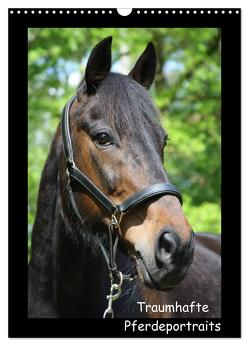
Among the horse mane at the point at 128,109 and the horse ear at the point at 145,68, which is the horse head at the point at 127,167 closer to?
the horse mane at the point at 128,109

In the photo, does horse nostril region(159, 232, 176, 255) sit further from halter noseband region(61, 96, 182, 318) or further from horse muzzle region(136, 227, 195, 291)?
halter noseband region(61, 96, 182, 318)

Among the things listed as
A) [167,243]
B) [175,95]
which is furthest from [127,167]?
[175,95]

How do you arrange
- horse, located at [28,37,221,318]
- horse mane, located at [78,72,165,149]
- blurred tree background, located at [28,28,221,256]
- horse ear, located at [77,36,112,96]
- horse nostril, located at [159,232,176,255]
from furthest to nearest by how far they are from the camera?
blurred tree background, located at [28,28,221,256] → horse ear, located at [77,36,112,96] → horse mane, located at [78,72,165,149] → horse, located at [28,37,221,318] → horse nostril, located at [159,232,176,255]

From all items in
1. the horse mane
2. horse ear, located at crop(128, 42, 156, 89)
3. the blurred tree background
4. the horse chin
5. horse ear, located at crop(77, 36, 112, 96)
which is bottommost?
the horse chin

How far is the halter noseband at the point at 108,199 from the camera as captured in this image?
2.24 meters

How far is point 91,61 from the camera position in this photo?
2.61m

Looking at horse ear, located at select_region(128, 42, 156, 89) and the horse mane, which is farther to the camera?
horse ear, located at select_region(128, 42, 156, 89)

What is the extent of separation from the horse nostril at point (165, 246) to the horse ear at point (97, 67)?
975mm

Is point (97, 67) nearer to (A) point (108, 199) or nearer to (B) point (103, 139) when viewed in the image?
(B) point (103, 139)

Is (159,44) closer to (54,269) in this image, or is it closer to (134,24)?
(134,24)

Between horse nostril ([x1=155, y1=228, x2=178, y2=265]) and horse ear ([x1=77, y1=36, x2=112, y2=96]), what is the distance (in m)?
0.97

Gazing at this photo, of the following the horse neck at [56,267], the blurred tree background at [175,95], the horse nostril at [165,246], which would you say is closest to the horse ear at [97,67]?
the horse neck at [56,267]

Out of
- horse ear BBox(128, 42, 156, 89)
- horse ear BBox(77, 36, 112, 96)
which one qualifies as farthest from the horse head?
horse ear BBox(128, 42, 156, 89)

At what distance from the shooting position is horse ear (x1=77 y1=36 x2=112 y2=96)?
2582 mm
